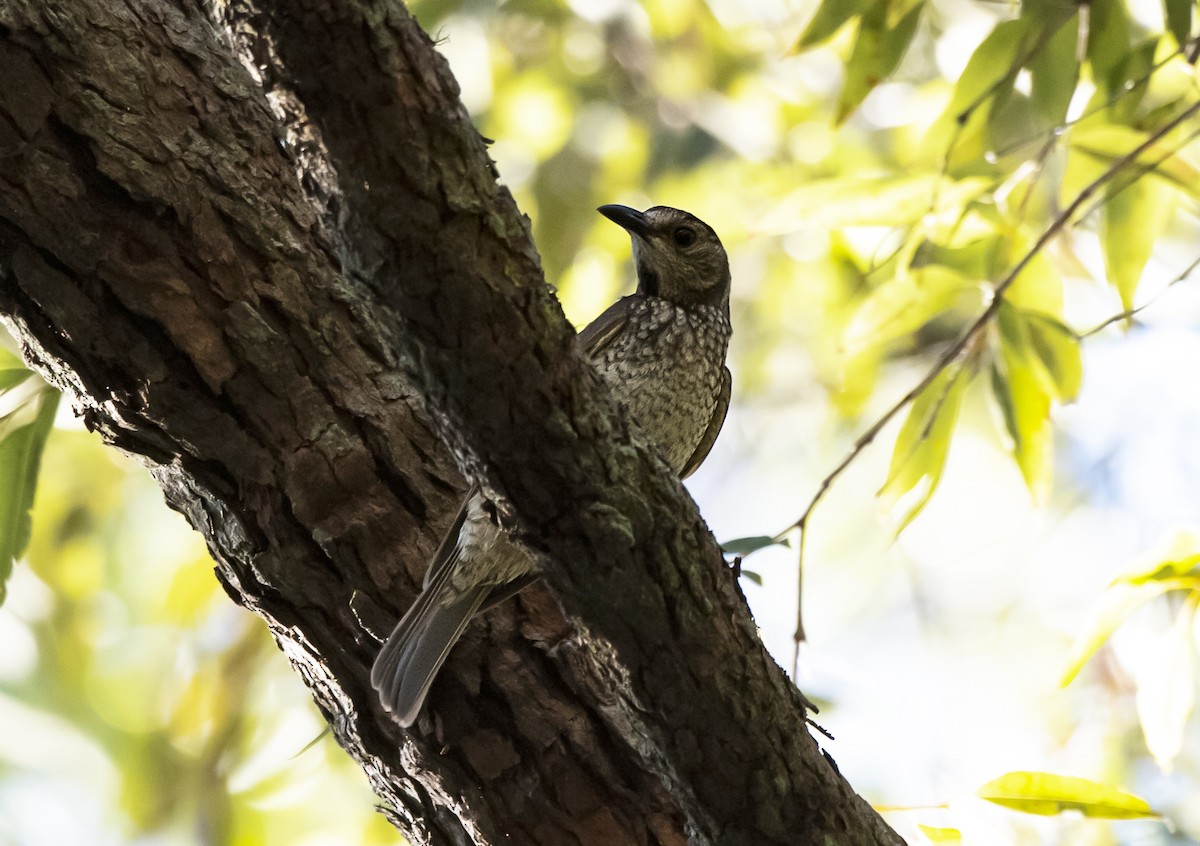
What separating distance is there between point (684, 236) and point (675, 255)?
0.10 meters

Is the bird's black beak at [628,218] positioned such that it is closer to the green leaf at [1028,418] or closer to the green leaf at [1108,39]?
the green leaf at [1028,418]

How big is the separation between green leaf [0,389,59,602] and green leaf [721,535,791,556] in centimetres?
156

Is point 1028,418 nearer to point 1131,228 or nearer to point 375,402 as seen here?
point 1131,228

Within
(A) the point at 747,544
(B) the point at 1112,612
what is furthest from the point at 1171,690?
(A) the point at 747,544

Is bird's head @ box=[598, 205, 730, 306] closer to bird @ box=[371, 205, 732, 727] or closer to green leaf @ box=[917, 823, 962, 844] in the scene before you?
bird @ box=[371, 205, 732, 727]

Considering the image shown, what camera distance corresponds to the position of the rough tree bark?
5.63 ft

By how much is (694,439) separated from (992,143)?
1718 mm

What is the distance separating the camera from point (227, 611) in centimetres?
571

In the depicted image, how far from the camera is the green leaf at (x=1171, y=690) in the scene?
297 cm

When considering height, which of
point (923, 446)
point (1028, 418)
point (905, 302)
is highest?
point (905, 302)

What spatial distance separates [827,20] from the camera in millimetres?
3230

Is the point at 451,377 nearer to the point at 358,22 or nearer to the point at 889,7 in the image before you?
the point at 358,22

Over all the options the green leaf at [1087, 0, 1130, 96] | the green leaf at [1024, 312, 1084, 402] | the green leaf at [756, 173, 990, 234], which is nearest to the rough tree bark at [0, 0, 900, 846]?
the green leaf at [756, 173, 990, 234]

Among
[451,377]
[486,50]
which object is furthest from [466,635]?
[486,50]
